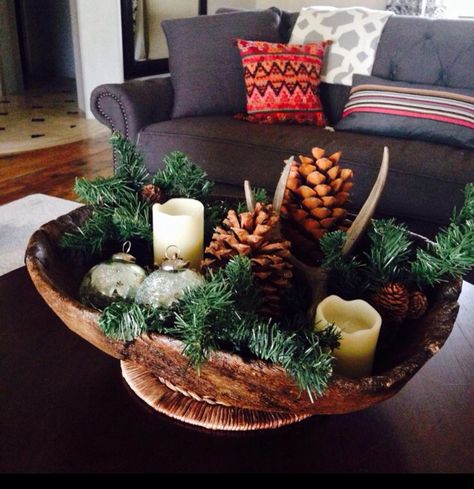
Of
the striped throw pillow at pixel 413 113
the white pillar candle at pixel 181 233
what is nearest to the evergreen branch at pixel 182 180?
the white pillar candle at pixel 181 233

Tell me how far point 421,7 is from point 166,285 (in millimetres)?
4522

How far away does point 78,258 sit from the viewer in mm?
796

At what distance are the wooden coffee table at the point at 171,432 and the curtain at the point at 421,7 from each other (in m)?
4.33

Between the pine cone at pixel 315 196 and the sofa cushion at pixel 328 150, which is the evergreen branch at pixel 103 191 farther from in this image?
the sofa cushion at pixel 328 150

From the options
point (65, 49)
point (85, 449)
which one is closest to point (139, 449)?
point (85, 449)

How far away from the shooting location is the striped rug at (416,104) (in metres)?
1.87

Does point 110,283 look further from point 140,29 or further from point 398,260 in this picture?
point 140,29

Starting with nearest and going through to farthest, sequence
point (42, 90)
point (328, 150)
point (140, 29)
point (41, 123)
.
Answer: point (328, 150)
point (41, 123)
point (140, 29)
point (42, 90)

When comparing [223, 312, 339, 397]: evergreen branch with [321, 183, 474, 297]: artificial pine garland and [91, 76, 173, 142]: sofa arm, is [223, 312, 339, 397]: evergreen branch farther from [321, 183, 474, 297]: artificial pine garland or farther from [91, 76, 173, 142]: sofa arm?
[91, 76, 173, 142]: sofa arm

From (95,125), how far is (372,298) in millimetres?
3637

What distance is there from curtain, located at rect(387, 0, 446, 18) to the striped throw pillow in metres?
2.75

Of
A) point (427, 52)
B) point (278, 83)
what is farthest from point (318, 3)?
point (278, 83)

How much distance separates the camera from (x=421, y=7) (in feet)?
14.3

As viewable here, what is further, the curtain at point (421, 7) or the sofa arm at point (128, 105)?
the curtain at point (421, 7)
